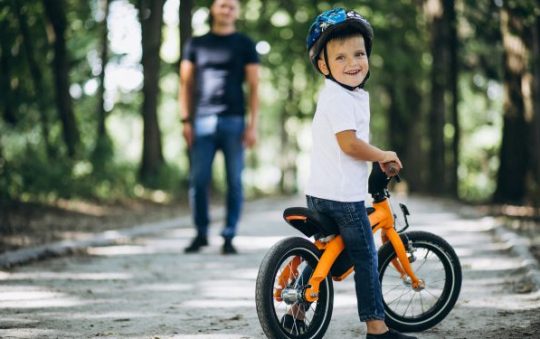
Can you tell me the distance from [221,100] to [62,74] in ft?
31.8

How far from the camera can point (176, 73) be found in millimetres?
21328

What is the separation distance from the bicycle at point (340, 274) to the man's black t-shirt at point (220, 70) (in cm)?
349

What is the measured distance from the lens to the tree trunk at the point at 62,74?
1614 cm

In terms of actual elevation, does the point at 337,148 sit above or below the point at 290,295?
above

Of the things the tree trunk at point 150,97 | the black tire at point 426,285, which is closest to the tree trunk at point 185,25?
the tree trunk at point 150,97

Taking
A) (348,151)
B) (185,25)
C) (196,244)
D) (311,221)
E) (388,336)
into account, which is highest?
(185,25)

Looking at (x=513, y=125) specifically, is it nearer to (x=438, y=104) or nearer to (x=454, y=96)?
(x=454, y=96)

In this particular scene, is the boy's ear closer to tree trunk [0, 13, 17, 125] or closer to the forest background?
the forest background

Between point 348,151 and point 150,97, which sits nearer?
point 348,151

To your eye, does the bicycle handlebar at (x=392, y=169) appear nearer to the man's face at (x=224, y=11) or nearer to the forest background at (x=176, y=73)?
the man's face at (x=224, y=11)

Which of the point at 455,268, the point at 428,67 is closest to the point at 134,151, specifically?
the point at 428,67

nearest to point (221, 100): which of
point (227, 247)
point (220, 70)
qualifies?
point (220, 70)

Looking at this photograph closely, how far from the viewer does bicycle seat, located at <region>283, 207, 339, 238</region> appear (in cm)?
414

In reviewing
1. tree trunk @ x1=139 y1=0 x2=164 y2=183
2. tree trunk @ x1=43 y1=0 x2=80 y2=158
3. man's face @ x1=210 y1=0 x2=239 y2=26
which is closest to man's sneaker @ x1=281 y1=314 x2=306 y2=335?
man's face @ x1=210 y1=0 x2=239 y2=26
